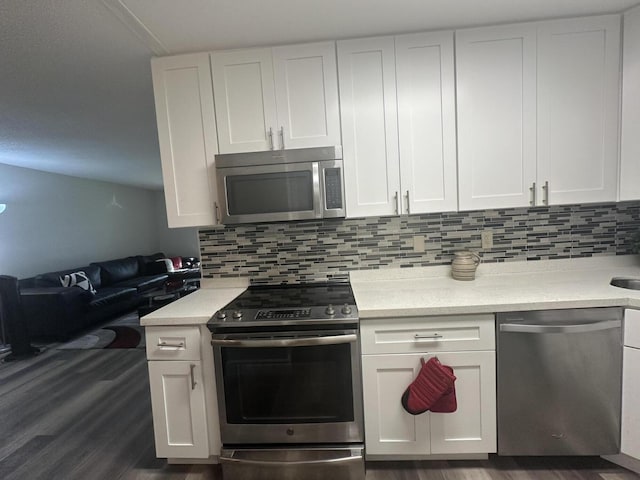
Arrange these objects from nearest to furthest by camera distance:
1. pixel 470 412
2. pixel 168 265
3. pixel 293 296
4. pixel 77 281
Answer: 1. pixel 470 412
2. pixel 293 296
3. pixel 77 281
4. pixel 168 265

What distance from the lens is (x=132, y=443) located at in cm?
180

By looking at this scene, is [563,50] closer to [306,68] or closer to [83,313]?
[306,68]

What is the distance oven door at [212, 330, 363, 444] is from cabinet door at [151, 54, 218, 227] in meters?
0.82

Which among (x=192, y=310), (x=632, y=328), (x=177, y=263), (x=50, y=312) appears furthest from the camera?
(x=177, y=263)

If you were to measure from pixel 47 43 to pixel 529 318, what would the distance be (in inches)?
111

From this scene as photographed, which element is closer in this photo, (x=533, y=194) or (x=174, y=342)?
(x=174, y=342)

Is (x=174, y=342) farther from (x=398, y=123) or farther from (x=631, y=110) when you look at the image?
(x=631, y=110)

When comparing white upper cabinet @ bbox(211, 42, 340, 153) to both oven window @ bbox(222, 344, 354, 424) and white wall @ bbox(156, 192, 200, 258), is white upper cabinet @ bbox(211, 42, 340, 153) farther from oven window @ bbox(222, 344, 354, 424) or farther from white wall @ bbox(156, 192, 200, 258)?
white wall @ bbox(156, 192, 200, 258)

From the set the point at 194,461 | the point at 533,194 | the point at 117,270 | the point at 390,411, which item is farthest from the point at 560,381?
the point at 117,270

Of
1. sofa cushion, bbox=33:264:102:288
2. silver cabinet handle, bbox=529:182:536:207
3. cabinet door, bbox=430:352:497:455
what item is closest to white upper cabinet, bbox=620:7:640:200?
silver cabinet handle, bbox=529:182:536:207

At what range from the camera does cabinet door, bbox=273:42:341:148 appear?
1.63 meters

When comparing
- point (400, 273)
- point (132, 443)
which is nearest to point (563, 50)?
point (400, 273)

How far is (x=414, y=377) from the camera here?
4.69 feet

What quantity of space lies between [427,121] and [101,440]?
9.23ft
